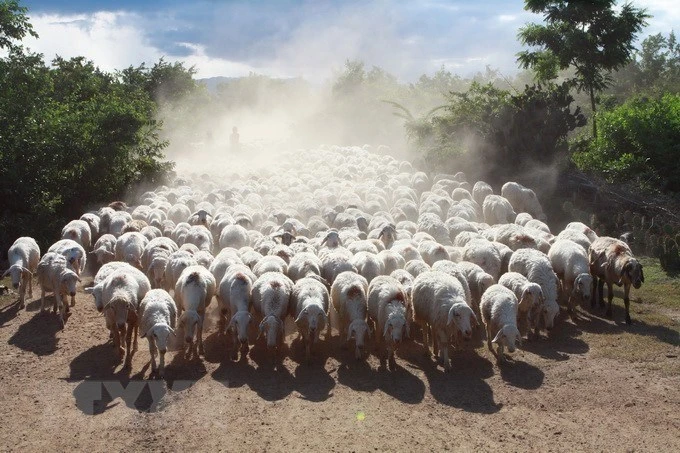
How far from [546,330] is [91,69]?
25.9m

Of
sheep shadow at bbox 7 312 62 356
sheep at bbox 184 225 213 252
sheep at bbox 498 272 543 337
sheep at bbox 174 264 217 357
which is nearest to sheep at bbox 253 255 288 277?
sheep at bbox 174 264 217 357

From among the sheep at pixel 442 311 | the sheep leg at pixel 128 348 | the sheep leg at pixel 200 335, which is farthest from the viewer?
the sheep leg at pixel 200 335

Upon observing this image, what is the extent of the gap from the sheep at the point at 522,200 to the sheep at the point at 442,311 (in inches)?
459

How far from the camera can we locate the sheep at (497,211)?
66.5 ft

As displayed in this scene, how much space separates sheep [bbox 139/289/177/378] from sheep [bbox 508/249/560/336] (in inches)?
286

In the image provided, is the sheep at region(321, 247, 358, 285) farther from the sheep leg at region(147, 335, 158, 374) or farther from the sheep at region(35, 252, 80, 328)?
the sheep at region(35, 252, 80, 328)

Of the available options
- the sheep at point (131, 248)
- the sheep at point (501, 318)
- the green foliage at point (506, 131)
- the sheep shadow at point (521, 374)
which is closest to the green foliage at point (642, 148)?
the green foliage at point (506, 131)

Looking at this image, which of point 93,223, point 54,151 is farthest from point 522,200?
point 54,151

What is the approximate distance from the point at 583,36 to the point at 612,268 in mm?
17232

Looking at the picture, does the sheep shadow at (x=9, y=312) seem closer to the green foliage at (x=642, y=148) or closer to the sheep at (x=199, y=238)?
the sheep at (x=199, y=238)

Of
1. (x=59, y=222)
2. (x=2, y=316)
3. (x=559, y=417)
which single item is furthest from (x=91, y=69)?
(x=559, y=417)

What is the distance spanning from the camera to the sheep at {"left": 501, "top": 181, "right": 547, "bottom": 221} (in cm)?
2217

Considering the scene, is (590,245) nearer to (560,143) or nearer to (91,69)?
(560,143)

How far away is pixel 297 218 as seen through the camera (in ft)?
64.2
